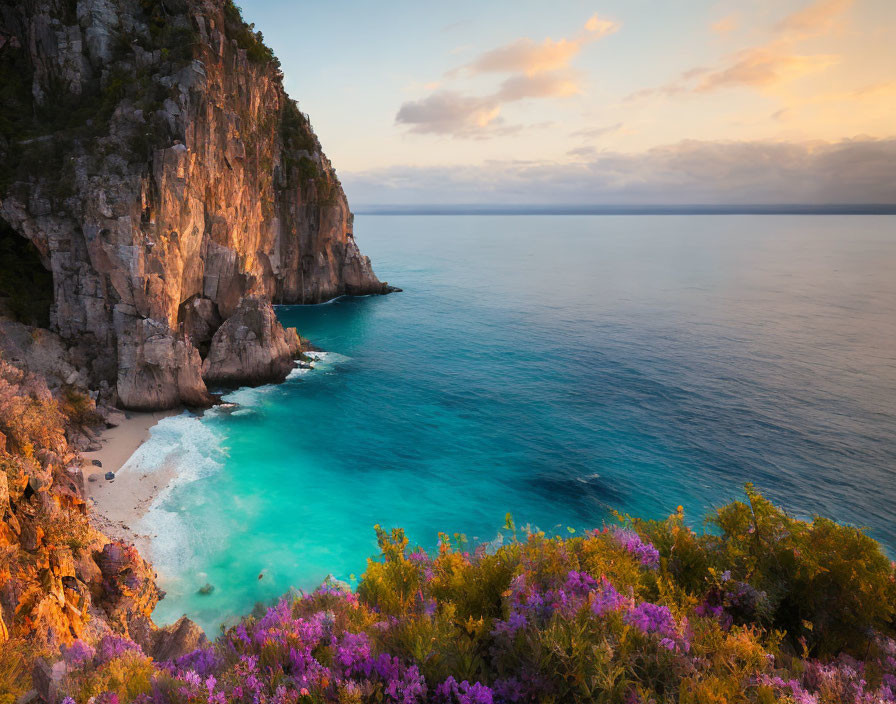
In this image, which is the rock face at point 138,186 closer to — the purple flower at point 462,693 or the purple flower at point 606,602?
the purple flower at point 462,693

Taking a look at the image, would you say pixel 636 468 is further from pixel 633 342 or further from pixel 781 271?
pixel 781 271

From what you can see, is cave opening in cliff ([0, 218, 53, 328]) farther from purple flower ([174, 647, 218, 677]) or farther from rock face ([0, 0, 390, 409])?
purple flower ([174, 647, 218, 677])

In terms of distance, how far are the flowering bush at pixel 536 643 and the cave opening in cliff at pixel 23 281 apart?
3913cm

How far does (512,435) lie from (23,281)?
40.8 meters

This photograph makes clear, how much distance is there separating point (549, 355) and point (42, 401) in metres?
42.5

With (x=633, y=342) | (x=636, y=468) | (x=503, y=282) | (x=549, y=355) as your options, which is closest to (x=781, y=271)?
(x=503, y=282)

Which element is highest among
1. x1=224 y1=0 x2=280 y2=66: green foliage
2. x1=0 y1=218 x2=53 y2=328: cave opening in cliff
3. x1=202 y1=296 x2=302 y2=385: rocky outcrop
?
x1=224 y1=0 x2=280 y2=66: green foliage

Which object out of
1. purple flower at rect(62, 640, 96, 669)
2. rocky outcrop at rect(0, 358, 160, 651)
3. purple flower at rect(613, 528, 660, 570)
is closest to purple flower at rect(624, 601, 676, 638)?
purple flower at rect(613, 528, 660, 570)

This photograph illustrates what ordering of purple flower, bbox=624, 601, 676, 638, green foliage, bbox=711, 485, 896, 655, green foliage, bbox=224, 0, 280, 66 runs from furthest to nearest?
1. green foliage, bbox=224, 0, 280, 66
2. green foliage, bbox=711, 485, 896, 655
3. purple flower, bbox=624, 601, 676, 638

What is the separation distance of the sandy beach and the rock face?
4.56 metres

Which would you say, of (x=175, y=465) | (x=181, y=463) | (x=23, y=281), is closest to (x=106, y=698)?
(x=175, y=465)

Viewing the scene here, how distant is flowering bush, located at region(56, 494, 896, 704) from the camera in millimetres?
5773

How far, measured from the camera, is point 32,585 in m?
13.0

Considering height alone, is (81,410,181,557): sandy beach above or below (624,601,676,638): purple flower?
below
